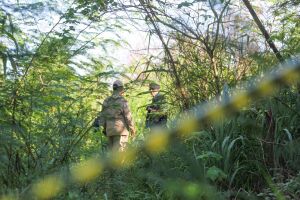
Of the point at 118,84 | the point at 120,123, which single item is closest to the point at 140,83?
the point at 118,84

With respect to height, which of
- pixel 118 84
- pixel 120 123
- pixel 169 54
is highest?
pixel 169 54

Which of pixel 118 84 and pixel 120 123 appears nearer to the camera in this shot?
pixel 118 84

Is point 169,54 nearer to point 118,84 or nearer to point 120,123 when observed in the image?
point 118,84

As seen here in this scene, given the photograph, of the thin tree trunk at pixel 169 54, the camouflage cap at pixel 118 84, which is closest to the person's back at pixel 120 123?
the camouflage cap at pixel 118 84

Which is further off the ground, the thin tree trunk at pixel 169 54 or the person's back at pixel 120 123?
the thin tree trunk at pixel 169 54

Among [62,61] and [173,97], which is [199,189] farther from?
[173,97]

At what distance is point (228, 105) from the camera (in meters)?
0.57

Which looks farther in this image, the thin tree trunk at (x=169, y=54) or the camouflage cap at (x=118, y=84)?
the thin tree trunk at (x=169, y=54)

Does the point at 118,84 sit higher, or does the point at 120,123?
the point at 118,84

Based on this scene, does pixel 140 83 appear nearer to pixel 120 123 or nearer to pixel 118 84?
pixel 118 84

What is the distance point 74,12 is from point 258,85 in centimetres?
456

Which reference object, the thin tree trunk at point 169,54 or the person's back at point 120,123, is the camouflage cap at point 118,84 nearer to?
the person's back at point 120,123

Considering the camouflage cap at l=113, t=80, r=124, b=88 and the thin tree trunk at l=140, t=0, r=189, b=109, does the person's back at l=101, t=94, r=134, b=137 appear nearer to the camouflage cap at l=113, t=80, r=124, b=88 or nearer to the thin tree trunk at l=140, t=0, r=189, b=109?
the camouflage cap at l=113, t=80, r=124, b=88

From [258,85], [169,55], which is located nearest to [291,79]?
[258,85]
